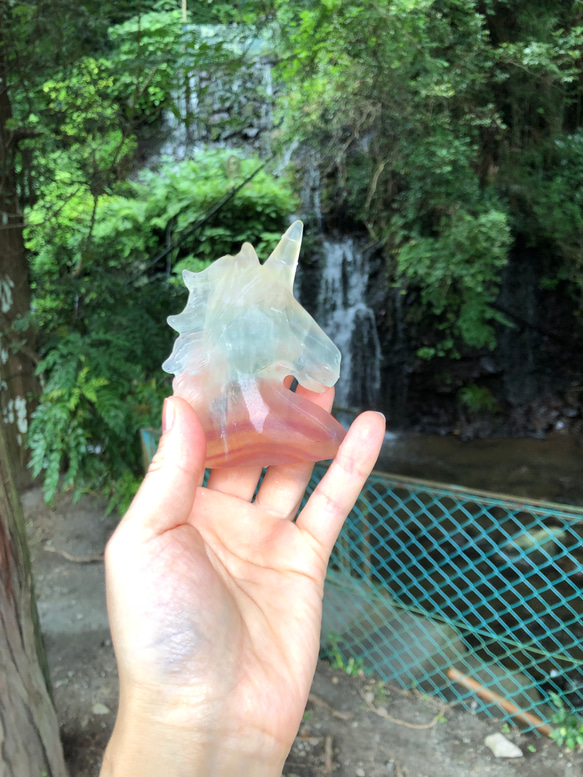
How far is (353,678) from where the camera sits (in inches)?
124

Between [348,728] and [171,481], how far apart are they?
221cm

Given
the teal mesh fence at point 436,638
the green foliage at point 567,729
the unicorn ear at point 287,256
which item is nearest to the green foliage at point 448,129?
the teal mesh fence at point 436,638

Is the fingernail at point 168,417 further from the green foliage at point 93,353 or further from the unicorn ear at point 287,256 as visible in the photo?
the green foliage at point 93,353

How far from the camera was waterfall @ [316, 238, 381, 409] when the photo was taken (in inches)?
372

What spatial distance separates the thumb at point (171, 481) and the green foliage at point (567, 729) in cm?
261

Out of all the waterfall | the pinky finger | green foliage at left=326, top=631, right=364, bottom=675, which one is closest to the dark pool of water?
the waterfall

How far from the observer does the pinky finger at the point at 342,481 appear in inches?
68.6

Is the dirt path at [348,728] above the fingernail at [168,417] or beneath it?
beneath

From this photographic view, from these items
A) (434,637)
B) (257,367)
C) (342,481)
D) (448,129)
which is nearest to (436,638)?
(434,637)

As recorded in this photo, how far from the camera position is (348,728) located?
280cm

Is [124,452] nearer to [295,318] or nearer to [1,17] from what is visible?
[295,318]

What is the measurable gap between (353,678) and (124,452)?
2308 millimetres

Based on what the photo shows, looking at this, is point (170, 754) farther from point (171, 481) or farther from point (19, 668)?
point (19, 668)

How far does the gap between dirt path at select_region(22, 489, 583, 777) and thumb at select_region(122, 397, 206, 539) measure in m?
1.88
